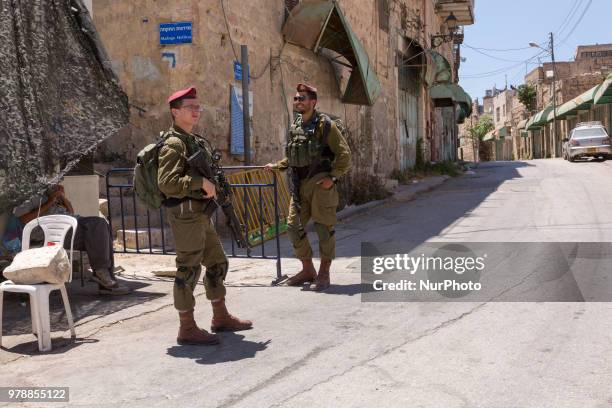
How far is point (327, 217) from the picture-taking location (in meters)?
5.76

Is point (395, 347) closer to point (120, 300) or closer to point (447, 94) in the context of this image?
point (120, 300)

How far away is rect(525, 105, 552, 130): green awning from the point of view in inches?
1734

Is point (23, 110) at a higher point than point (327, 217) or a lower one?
higher

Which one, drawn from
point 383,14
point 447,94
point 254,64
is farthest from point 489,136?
point 254,64

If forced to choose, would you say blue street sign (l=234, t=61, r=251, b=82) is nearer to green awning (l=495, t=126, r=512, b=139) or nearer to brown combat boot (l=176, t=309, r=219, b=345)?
brown combat boot (l=176, t=309, r=219, b=345)

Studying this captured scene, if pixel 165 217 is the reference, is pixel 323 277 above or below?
below

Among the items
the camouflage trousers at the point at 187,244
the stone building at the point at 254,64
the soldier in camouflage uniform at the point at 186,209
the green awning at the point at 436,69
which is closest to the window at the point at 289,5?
the stone building at the point at 254,64

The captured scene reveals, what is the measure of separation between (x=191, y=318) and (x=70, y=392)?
1000 millimetres

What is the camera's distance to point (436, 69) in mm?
23578

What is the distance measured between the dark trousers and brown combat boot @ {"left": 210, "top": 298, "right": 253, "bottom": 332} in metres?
1.63

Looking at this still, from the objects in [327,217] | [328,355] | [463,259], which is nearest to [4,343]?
[328,355]

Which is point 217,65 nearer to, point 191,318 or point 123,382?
point 191,318

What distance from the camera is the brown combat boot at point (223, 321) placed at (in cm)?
450

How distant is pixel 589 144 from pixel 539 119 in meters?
19.8
